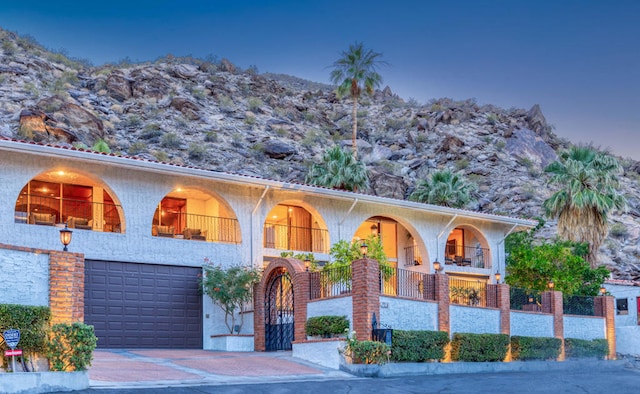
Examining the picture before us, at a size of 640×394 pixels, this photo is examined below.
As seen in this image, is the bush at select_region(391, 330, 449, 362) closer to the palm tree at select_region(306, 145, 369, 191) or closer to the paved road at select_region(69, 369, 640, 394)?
the paved road at select_region(69, 369, 640, 394)

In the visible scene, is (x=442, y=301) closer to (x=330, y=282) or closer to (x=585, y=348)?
(x=330, y=282)

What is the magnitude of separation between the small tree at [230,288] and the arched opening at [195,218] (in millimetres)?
1795

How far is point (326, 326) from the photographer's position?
21.9 m

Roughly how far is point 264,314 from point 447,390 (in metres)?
9.58

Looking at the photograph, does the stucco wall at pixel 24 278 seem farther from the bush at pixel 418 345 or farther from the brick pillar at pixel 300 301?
the bush at pixel 418 345

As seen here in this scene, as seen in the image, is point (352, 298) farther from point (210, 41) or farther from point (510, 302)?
point (210, 41)

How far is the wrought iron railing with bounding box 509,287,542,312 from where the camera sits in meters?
27.8

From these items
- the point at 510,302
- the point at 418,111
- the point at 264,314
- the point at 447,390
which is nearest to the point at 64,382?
the point at 447,390

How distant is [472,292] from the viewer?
85.9ft

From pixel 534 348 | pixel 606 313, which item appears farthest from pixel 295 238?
pixel 606 313

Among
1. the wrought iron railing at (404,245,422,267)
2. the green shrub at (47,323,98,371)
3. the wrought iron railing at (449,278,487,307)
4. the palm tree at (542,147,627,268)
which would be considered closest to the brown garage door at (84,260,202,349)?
the wrought iron railing at (449,278,487,307)

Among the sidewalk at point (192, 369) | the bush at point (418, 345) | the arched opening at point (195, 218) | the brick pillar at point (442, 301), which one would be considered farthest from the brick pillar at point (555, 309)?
the arched opening at point (195, 218)

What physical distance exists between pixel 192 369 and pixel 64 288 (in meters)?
4.80

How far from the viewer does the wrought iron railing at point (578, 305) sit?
2988cm
